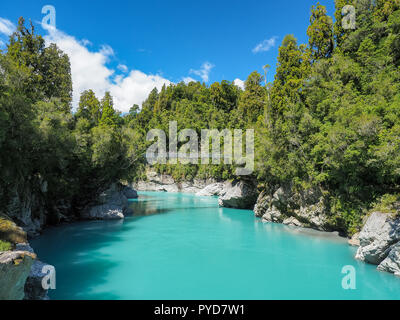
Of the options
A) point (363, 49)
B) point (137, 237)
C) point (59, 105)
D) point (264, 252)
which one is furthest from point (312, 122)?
point (59, 105)

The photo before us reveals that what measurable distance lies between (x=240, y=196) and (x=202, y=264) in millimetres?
18651

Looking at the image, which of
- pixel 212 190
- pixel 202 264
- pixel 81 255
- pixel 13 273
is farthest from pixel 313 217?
pixel 212 190

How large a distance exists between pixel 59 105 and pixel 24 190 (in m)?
6.97

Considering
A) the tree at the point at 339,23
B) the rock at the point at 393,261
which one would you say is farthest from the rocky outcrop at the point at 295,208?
the tree at the point at 339,23

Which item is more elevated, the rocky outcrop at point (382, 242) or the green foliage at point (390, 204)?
the green foliage at point (390, 204)

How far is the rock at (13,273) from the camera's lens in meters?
5.64

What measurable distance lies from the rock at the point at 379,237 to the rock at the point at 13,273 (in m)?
12.2

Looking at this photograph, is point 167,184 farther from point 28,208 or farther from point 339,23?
point 339,23

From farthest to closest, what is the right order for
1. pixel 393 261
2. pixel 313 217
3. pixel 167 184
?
pixel 167 184 < pixel 313 217 < pixel 393 261

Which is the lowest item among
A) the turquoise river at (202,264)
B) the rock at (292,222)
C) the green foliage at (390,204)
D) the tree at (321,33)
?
the turquoise river at (202,264)

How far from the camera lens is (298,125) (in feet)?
62.9

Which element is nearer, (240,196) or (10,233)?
(10,233)

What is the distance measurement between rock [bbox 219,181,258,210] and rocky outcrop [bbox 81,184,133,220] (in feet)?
41.3

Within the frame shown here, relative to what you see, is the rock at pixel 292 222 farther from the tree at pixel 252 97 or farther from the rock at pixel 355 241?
the tree at pixel 252 97
